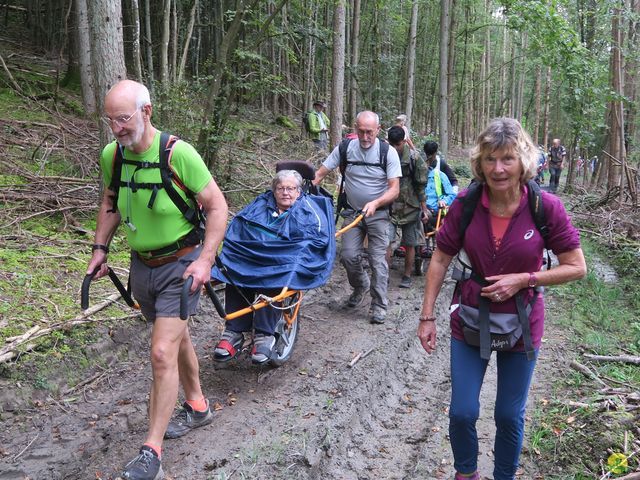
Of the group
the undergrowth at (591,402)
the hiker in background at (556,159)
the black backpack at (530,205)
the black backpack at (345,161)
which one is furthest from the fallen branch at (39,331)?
the hiker in background at (556,159)

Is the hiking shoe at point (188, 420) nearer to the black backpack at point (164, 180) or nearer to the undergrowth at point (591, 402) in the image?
the black backpack at point (164, 180)

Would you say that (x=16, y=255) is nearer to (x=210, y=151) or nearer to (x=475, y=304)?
(x=210, y=151)

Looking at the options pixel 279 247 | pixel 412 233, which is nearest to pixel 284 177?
pixel 279 247

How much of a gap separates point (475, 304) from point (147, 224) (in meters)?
1.99

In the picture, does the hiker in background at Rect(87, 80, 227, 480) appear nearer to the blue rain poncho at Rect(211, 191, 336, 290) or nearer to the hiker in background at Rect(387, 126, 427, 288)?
the blue rain poncho at Rect(211, 191, 336, 290)

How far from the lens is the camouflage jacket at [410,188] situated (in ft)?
25.4

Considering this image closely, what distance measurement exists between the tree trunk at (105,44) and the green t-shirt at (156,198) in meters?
3.30

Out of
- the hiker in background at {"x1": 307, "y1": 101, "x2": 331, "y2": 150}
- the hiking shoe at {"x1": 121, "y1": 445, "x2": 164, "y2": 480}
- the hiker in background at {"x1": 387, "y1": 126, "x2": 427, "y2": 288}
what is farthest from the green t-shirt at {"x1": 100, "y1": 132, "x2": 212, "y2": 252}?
the hiker in background at {"x1": 307, "y1": 101, "x2": 331, "y2": 150}

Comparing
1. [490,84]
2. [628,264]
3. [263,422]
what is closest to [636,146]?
[628,264]

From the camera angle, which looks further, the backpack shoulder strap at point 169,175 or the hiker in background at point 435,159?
the hiker in background at point 435,159

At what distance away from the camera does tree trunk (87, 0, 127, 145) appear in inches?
244

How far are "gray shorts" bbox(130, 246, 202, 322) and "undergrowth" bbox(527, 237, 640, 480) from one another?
2.74 metres

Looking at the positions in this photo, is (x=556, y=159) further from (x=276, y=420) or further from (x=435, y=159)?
(x=276, y=420)

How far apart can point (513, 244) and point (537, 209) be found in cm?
21
